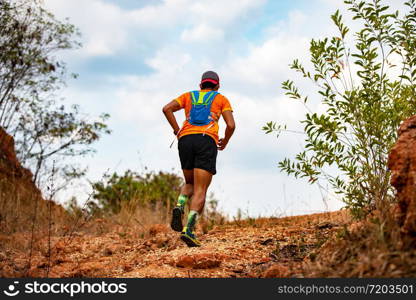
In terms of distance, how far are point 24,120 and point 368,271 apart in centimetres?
1196

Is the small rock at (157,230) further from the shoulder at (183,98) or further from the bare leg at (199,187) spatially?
the shoulder at (183,98)

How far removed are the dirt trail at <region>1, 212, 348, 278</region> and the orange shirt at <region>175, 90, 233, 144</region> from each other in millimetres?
1551

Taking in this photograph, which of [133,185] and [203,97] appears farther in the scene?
[133,185]

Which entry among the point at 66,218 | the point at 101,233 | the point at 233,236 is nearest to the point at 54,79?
the point at 66,218

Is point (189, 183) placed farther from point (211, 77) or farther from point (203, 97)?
point (211, 77)

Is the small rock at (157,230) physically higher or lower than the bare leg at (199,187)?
lower

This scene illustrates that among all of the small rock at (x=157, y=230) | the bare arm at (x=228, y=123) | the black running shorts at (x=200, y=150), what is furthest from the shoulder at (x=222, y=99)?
the small rock at (x=157, y=230)

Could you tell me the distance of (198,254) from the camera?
249 inches

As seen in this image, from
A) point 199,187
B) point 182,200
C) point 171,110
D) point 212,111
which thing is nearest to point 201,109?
point 212,111

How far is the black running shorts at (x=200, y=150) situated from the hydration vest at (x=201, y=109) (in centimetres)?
21

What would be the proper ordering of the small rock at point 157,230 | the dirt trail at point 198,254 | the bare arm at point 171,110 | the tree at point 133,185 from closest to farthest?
1. the dirt trail at point 198,254
2. the bare arm at point 171,110
3. the small rock at point 157,230
4. the tree at point 133,185

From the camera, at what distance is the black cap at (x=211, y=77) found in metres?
7.46

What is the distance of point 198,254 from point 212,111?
198 cm

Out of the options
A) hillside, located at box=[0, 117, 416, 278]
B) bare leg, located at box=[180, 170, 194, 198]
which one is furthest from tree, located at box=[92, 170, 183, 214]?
bare leg, located at box=[180, 170, 194, 198]
